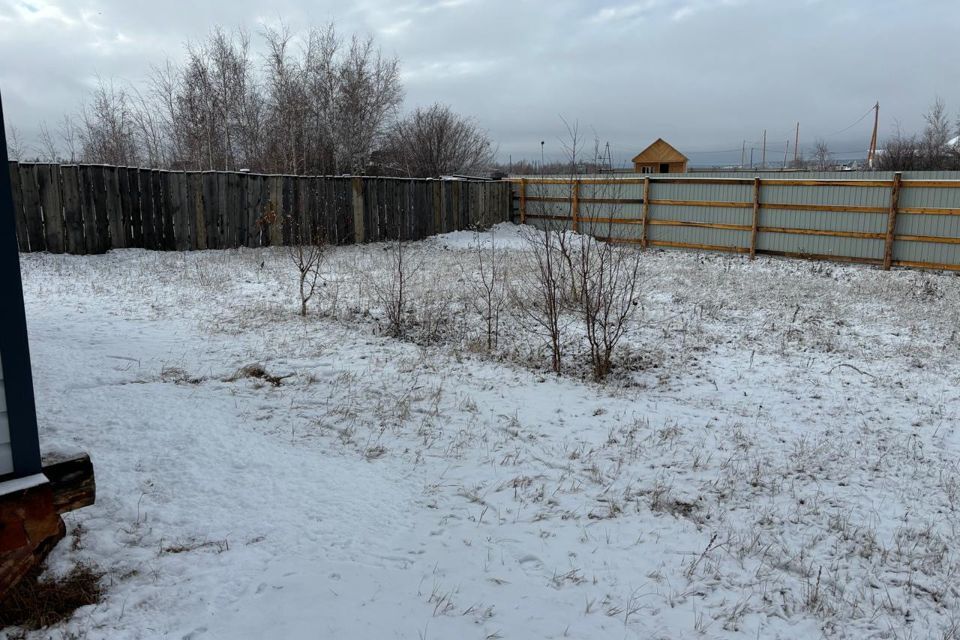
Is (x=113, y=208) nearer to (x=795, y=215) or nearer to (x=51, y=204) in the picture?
(x=51, y=204)

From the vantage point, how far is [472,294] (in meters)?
9.51

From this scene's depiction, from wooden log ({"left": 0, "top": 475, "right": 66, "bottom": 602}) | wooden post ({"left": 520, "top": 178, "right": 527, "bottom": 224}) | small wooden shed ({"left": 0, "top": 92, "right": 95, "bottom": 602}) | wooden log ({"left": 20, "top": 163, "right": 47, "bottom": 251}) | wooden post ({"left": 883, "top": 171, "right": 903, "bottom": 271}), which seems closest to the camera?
small wooden shed ({"left": 0, "top": 92, "right": 95, "bottom": 602})

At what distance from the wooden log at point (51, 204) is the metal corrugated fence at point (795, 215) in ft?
29.1

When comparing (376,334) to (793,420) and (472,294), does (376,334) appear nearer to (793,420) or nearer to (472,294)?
(472,294)

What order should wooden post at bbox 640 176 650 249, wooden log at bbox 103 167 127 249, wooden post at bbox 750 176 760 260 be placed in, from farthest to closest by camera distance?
wooden post at bbox 640 176 650 249, wooden post at bbox 750 176 760 260, wooden log at bbox 103 167 127 249

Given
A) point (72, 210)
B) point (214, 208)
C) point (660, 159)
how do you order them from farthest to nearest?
point (660, 159), point (214, 208), point (72, 210)

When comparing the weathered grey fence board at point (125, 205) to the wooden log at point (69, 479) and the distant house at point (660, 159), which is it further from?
the distant house at point (660, 159)

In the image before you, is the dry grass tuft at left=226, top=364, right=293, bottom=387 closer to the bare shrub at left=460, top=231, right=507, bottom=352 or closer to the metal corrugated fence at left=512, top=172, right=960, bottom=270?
the bare shrub at left=460, top=231, right=507, bottom=352

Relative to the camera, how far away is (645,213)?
16.6 m

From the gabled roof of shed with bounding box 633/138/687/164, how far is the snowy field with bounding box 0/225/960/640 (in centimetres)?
2904

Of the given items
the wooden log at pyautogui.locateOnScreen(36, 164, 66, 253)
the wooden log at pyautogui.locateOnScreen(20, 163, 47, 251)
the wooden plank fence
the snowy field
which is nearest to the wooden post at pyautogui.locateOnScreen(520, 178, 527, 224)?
the wooden plank fence

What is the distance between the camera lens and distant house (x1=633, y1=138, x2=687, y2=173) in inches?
1377

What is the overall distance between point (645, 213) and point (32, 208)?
13.7 meters

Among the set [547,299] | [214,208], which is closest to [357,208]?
[214,208]
